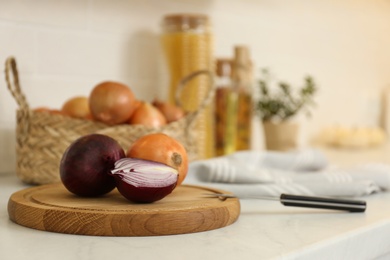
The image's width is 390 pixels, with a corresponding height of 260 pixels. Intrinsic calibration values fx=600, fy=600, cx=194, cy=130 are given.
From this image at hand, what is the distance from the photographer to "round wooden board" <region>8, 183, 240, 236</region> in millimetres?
703

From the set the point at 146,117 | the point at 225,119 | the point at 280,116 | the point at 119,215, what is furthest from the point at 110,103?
the point at 280,116

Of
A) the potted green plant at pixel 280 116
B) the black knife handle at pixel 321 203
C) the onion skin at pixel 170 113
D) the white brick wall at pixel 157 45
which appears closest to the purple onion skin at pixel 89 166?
the black knife handle at pixel 321 203

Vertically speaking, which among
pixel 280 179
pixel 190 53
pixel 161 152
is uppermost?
pixel 190 53

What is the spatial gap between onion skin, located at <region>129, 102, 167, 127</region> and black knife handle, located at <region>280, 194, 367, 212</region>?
1.22 feet

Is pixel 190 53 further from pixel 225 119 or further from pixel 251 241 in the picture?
pixel 251 241

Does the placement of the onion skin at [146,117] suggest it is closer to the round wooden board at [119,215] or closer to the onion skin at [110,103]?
the onion skin at [110,103]

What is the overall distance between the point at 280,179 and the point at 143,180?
0.42 metres

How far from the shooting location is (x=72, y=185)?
803mm

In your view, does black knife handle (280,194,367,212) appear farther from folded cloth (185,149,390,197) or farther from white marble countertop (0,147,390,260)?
folded cloth (185,149,390,197)

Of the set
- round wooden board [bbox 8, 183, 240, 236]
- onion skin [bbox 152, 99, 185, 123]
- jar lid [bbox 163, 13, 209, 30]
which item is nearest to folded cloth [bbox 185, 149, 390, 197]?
onion skin [bbox 152, 99, 185, 123]

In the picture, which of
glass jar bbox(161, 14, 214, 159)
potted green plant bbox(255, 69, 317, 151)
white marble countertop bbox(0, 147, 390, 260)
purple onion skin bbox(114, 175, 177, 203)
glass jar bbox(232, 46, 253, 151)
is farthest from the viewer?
potted green plant bbox(255, 69, 317, 151)

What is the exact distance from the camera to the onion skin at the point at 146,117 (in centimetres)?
113

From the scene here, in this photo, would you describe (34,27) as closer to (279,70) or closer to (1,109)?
(1,109)

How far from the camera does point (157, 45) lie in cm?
160
